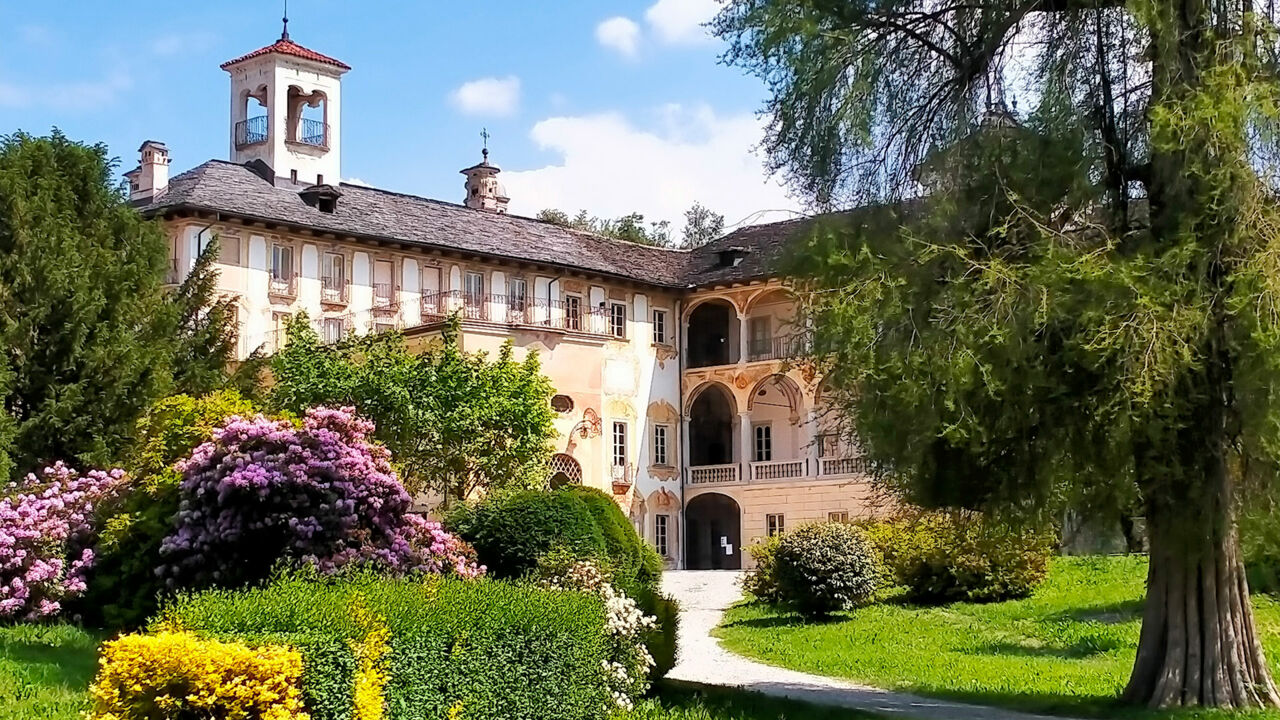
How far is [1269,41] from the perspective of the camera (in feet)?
44.7

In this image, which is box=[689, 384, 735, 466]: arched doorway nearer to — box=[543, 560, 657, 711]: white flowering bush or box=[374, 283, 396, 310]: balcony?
box=[374, 283, 396, 310]: balcony

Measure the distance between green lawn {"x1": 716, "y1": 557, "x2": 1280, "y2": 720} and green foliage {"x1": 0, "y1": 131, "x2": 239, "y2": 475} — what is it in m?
9.87

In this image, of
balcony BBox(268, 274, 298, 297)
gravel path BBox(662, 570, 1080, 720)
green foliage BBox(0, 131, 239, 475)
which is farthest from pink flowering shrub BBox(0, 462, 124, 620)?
balcony BBox(268, 274, 298, 297)

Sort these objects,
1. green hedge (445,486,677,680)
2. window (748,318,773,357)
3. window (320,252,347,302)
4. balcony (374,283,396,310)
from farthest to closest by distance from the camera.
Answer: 1. window (748,318,773,357)
2. balcony (374,283,396,310)
3. window (320,252,347,302)
4. green hedge (445,486,677,680)

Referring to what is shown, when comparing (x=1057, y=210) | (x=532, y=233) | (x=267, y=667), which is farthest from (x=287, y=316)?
(x=267, y=667)

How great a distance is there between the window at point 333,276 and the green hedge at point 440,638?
28725mm

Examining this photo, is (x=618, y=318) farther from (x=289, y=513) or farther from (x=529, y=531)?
(x=289, y=513)

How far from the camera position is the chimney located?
41.0m

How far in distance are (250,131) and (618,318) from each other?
13.0 meters

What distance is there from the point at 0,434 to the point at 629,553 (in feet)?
28.1

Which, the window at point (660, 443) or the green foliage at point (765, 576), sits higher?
the window at point (660, 443)

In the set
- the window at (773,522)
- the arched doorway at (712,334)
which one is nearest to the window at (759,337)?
the arched doorway at (712,334)

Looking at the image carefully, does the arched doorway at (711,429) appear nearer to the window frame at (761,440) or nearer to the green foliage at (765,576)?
the window frame at (761,440)

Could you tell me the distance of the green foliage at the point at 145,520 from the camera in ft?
60.7
